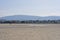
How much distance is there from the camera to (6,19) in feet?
177

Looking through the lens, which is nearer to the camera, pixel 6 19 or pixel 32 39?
pixel 32 39

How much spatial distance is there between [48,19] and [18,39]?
134ft

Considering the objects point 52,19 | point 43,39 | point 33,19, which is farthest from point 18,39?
point 33,19

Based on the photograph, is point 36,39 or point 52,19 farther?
point 52,19

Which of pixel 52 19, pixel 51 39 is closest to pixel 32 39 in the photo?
pixel 51 39

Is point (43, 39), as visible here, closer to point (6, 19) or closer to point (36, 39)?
point (36, 39)

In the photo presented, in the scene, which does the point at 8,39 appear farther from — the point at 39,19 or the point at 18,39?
the point at 39,19

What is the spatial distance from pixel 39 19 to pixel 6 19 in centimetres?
892

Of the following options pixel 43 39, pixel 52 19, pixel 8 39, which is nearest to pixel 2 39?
pixel 8 39

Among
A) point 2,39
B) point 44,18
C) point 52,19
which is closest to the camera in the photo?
point 2,39

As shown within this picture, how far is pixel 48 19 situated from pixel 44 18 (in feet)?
8.36

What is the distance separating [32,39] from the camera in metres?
12.5

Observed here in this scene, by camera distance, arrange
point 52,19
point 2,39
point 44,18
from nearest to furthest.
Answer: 1. point 2,39
2. point 52,19
3. point 44,18

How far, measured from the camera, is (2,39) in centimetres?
1223
